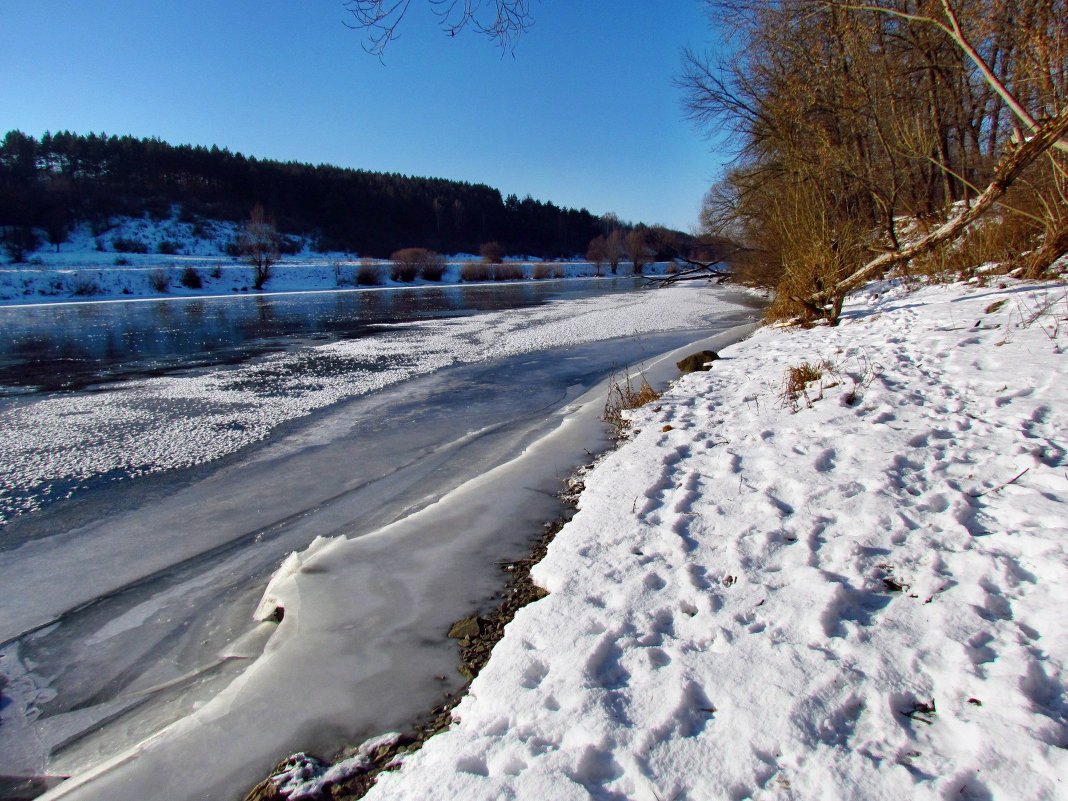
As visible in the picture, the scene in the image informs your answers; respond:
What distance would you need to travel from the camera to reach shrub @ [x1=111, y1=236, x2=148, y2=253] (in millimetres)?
48697

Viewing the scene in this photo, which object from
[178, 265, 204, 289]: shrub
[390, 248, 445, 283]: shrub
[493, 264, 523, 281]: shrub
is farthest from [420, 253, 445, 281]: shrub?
[178, 265, 204, 289]: shrub

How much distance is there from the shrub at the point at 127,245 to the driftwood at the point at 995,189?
5617 centimetres

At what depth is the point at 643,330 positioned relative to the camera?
13.5m

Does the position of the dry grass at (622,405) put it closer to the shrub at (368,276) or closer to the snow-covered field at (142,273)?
the snow-covered field at (142,273)

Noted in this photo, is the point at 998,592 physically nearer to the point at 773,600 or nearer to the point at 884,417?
the point at 773,600

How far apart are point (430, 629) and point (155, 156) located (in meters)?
84.3

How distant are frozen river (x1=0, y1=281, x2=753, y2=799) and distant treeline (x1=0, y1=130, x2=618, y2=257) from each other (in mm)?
57883

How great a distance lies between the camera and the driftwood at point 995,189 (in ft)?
15.1

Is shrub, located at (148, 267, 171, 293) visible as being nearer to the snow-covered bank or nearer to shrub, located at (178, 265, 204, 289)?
shrub, located at (178, 265, 204, 289)

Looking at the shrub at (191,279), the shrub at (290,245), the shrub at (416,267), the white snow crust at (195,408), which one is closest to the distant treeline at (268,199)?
the shrub at (290,245)

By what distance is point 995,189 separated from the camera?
18.6 feet

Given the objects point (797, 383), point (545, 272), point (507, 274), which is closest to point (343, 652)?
point (797, 383)

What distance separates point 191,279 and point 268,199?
47223 millimetres

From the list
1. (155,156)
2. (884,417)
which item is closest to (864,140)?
(884,417)
